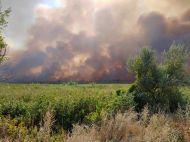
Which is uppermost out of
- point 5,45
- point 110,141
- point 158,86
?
point 5,45

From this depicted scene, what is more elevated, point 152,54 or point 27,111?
point 152,54

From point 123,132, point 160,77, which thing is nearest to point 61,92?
point 160,77

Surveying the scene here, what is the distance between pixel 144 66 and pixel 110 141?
1039 centimetres

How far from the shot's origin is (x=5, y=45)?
14.8 meters

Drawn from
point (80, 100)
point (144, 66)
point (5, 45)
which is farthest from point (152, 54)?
point (5, 45)

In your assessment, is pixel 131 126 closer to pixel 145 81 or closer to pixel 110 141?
pixel 110 141

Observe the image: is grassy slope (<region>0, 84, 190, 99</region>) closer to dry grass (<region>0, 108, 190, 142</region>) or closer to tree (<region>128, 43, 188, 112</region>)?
tree (<region>128, 43, 188, 112</region>)

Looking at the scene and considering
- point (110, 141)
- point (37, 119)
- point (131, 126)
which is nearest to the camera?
point (110, 141)

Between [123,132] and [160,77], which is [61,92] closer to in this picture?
[160,77]

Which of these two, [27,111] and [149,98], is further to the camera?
[149,98]

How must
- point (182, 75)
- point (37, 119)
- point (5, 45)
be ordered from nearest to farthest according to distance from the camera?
point (5, 45) < point (37, 119) < point (182, 75)

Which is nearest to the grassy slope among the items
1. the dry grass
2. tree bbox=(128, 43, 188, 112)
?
tree bbox=(128, 43, 188, 112)

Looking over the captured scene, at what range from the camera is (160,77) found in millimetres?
20844

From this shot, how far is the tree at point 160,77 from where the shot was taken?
66.8 feet
